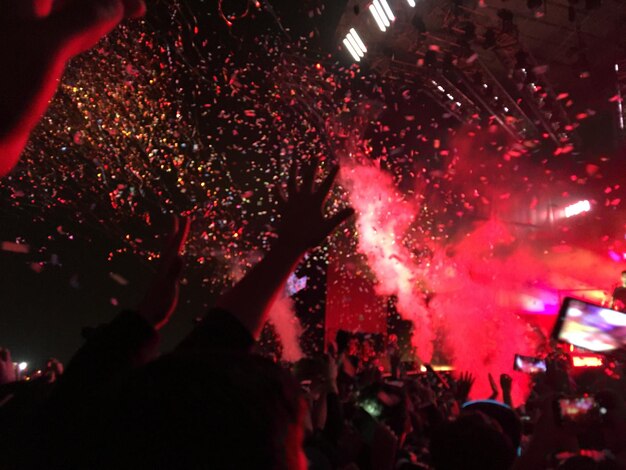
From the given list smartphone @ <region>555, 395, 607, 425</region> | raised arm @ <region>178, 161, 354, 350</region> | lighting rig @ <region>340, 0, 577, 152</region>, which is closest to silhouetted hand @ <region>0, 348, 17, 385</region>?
raised arm @ <region>178, 161, 354, 350</region>

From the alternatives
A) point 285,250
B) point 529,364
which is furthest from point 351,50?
point 285,250

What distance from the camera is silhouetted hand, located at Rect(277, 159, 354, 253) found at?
1.15 meters

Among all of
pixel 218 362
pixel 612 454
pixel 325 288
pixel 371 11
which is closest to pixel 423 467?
pixel 612 454

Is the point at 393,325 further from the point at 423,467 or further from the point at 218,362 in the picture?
the point at 218,362

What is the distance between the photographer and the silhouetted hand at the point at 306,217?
115 centimetres

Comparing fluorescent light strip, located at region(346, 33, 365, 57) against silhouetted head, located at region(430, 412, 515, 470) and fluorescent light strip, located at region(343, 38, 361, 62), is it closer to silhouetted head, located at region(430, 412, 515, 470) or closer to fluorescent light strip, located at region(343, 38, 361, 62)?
fluorescent light strip, located at region(343, 38, 361, 62)

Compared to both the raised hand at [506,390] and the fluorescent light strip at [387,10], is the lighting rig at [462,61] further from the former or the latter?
the raised hand at [506,390]

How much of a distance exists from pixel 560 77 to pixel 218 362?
521 inches

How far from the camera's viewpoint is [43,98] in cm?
61

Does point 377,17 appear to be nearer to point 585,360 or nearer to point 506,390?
point 506,390

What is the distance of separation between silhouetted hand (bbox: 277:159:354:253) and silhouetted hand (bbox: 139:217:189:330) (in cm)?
31

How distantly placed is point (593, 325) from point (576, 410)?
79cm

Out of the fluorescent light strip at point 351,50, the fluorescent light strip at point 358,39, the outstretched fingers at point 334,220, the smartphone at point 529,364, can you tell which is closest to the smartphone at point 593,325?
the outstretched fingers at point 334,220

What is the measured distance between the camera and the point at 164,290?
120 centimetres
